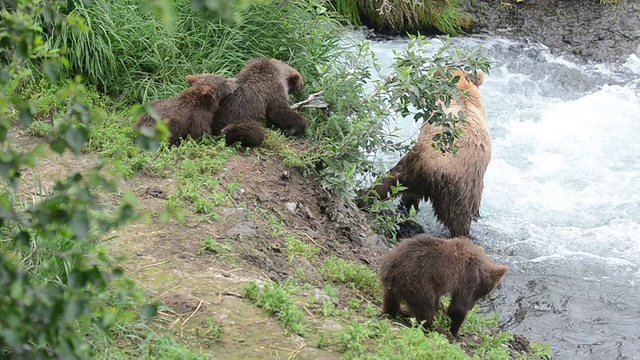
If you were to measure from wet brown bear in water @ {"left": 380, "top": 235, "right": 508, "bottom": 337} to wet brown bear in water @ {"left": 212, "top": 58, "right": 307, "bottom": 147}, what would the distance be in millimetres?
2141

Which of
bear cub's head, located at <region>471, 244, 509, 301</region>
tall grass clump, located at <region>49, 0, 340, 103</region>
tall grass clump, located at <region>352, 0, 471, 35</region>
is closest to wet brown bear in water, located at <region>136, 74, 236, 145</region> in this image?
tall grass clump, located at <region>49, 0, 340, 103</region>

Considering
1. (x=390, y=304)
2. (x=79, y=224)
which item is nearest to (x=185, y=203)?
(x=390, y=304)

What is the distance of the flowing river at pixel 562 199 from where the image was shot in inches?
280

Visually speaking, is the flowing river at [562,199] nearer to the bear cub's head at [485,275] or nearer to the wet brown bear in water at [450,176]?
the wet brown bear in water at [450,176]

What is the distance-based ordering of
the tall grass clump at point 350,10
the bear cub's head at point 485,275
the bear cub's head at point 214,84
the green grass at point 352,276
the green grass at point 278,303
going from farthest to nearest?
the tall grass clump at point 350,10 → the bear cub's head at point 214,84 → the green grass at point 352,276 → the bear cub's head at point 485,275 → the green grass at point 278,303

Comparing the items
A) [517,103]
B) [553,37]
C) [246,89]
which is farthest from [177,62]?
[553,37]

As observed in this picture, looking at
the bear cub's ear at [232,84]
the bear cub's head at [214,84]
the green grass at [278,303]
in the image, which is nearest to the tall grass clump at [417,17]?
the bear cub's ear at [232,84]

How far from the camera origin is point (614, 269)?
777 centimetres

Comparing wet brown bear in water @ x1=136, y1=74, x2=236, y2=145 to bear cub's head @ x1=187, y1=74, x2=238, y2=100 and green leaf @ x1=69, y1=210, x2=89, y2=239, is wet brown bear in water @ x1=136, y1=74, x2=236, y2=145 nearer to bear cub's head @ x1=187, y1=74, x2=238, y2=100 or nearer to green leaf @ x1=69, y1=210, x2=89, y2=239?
bear cub's head @ x1=187, y1=74, x2=238, y2=100

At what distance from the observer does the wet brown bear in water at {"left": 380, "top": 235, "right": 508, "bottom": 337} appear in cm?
531

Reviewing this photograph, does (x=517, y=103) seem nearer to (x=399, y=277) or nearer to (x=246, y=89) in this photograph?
(x=246, y=89)

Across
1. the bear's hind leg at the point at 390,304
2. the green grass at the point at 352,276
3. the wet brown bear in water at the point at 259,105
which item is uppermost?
the wet brown bear in water at the point at 259,105

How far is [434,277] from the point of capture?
5.36m

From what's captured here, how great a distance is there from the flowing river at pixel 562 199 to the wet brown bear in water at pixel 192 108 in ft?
8.84
